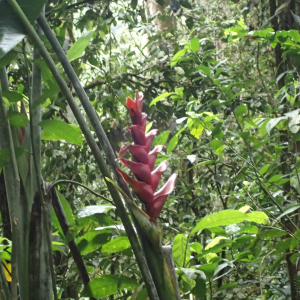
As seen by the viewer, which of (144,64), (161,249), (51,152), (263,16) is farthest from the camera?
(144,64)

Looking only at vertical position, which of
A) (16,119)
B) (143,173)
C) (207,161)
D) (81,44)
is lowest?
(207,161)

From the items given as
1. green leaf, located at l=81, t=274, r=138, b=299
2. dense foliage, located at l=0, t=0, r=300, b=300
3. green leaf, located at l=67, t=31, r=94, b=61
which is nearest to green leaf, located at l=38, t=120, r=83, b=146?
dense foliage, located at l=0, t=0, r=300, b=300

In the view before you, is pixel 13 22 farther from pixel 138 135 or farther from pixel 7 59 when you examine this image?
pixel 138 135

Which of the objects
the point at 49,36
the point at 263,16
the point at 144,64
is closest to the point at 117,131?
the point at 144,64

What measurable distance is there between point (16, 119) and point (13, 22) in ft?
0.51

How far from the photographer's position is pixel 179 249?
618mm

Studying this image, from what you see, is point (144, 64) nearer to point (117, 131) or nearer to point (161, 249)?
point (117, 131)

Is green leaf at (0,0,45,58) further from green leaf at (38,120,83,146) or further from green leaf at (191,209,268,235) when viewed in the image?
green leaf at (191,209,268,235)

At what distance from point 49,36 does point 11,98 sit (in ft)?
0.45

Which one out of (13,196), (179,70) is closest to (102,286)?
(13,196)

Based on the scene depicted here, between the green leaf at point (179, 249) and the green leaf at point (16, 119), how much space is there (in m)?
0.34

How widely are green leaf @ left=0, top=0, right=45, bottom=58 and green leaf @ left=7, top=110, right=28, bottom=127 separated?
14 centimetres

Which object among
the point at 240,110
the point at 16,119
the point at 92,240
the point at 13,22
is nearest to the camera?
the point at 13,22

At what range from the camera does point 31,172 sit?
0.49 meters
